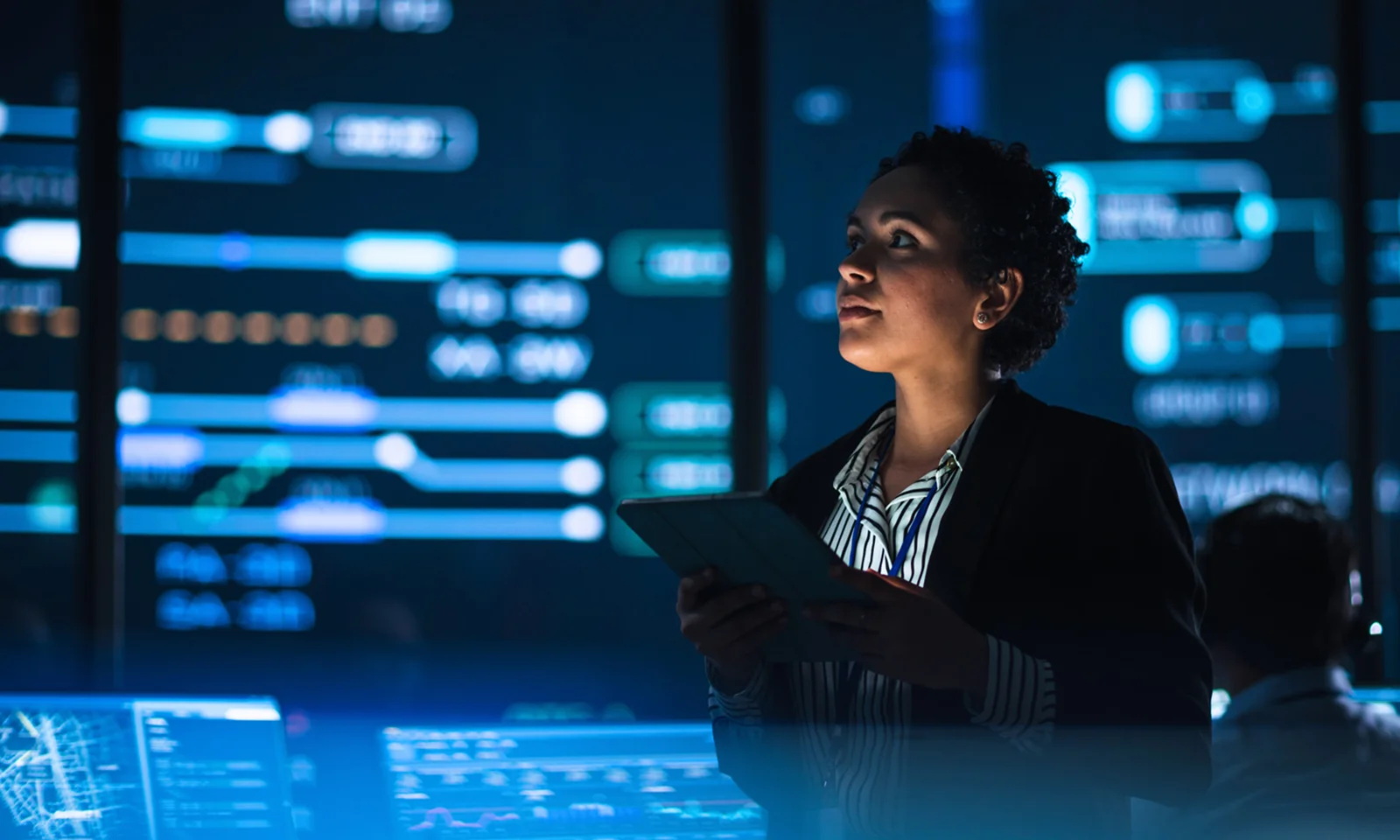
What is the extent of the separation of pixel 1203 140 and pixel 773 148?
136cm

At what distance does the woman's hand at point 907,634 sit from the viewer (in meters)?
0.96

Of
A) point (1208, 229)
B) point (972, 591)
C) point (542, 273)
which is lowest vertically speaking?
point (972, 591)

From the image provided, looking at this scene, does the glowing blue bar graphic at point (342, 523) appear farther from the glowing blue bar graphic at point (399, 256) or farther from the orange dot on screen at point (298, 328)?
the glowing blue bar graphic at point (399, 256)

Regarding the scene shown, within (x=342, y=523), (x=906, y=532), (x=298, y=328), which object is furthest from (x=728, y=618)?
(x=298, y=328)

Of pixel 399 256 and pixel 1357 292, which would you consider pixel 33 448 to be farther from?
pixel 1357 292

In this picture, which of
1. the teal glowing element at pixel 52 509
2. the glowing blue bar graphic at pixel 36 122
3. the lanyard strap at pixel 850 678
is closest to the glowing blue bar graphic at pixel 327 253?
the glowing blue bar graphic at pixel 36 122

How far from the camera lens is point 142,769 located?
45.7 inches

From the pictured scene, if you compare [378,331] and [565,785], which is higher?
[378,331]

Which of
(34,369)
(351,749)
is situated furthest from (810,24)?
(351,749)

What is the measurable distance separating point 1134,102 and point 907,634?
309 centimetres

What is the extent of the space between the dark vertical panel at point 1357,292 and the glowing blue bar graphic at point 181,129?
10.7 ft

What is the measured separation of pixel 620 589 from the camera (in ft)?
10.9

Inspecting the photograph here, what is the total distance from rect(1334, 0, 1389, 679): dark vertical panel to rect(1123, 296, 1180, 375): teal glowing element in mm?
508

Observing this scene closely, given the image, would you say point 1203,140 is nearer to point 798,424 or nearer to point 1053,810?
point 798,424
